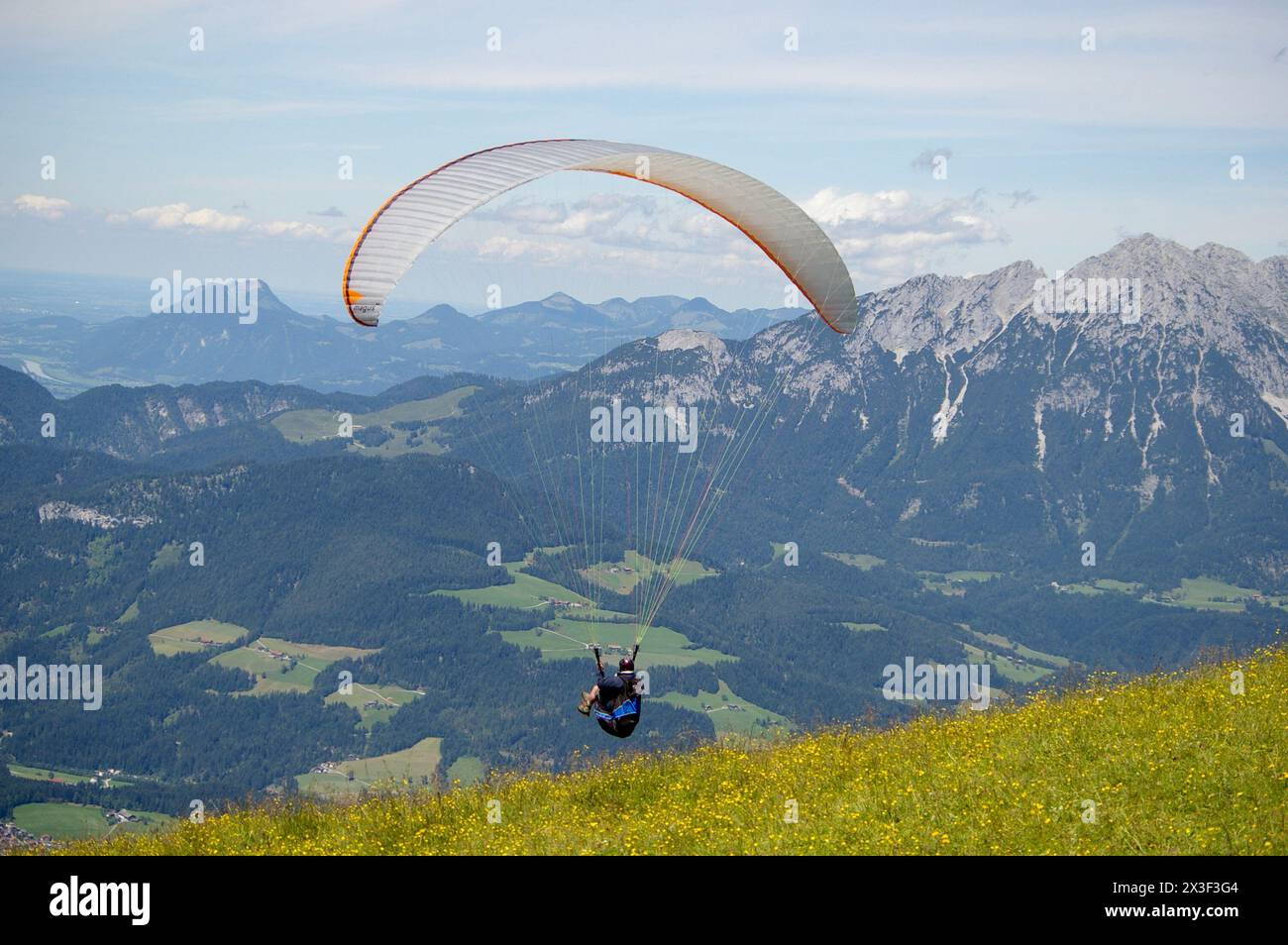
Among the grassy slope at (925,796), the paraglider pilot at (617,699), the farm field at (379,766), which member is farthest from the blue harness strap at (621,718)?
the farm field at (379,766)

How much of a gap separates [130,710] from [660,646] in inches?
3409

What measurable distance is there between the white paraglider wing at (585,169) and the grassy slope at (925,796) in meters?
7.32

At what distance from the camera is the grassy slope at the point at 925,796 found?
11906mm

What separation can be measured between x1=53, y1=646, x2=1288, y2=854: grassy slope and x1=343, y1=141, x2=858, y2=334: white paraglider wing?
7.32 metres

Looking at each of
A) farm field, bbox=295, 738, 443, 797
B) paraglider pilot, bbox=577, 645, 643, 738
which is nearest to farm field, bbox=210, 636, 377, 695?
farm field, bbox=295, 738, 443, 797

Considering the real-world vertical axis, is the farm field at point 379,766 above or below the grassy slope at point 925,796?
below

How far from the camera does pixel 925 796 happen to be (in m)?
13.2

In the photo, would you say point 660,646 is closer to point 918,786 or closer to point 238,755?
point 238,755

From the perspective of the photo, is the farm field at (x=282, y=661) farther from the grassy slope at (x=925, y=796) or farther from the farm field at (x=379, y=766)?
the grassy slope at (x=925, y=796)

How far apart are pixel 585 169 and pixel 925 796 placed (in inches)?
438

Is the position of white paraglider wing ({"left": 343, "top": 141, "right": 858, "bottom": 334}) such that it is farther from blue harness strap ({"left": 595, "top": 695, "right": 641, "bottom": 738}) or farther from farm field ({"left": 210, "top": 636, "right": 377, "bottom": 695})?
farm field ({"left": 210, "top": 636, "right": 377, "bottom": 695})

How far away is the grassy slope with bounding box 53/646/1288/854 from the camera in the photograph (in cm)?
1191
